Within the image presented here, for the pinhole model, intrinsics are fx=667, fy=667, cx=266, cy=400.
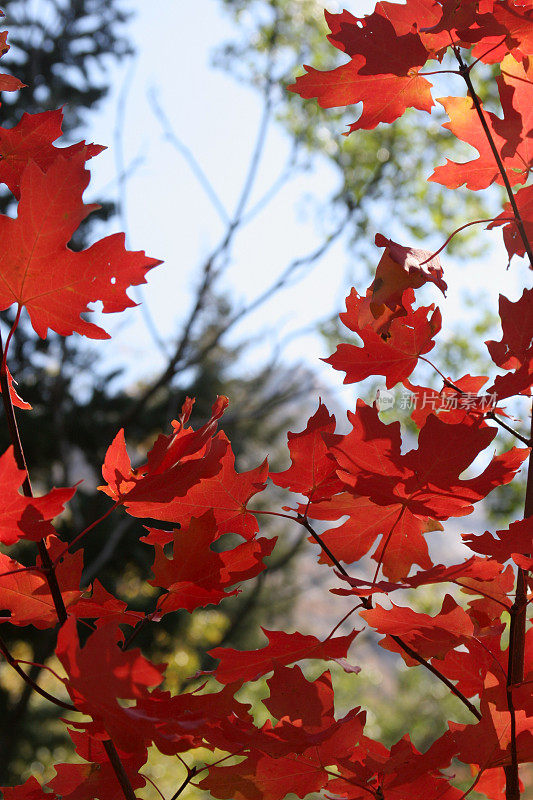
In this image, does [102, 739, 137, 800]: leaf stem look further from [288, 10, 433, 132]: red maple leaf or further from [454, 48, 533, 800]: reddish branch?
[288, 10, 433, 132]: red maple leaf

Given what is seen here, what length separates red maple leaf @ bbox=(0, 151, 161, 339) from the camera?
0.36 m

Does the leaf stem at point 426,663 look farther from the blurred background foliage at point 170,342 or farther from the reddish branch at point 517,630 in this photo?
the blurred background foliage at point 170,342

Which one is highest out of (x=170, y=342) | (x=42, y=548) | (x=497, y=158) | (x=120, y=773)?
(x=170, y=342)

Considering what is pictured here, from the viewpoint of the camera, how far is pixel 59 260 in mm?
377

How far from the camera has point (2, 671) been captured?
5.46 metres

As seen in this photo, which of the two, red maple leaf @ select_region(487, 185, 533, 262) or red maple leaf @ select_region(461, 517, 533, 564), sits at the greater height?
red maple leaf @ select_region(487, 185, 533, 262)

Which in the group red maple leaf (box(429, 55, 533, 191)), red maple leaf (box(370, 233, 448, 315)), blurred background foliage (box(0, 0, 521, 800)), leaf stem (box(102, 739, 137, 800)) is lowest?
leaf stem (box(102, 739, 137, 800))

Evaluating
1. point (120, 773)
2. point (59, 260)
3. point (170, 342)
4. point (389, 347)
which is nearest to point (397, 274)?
point (389, 347)

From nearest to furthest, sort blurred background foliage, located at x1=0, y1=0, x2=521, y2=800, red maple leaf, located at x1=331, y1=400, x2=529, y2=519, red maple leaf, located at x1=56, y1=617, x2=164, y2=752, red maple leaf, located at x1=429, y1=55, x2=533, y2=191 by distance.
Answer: red maple leaf, located at x1=56, y1=617, x2=164, y2=752 < red maple leaf, located at x1=331, y1=400, x2=529, y2=519 < red maple leaf, located at x1=429, y1=55, x2=533, y2=191 < blurred background foliage, located at x1=0, y1=0, x2=521, y2=800

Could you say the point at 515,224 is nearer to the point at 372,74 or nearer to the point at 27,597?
the point at 372,74

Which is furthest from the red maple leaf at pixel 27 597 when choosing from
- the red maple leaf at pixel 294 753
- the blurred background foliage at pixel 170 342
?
the blurred background foliage at pixel 170 342

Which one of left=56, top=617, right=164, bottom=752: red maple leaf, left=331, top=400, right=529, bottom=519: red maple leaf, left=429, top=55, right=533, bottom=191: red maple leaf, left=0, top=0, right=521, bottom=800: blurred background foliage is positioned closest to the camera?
left=56, top=617, right=164, bottom=752: red maple leaf

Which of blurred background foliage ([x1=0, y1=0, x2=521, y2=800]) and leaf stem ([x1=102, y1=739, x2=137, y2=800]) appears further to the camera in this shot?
blurred background foliage ([x1=0, y1=0, x2=521, y2=800])

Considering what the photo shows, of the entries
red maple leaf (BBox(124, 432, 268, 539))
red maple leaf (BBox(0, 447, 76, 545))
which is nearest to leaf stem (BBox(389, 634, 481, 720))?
red maple leaf (BBox(124, 432, 268, 539))
